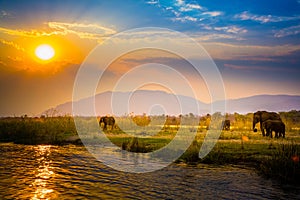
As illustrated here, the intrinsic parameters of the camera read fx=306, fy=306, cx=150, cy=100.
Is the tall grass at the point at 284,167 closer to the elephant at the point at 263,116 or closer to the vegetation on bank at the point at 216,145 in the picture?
the vegetation on bank at the point at 216,145

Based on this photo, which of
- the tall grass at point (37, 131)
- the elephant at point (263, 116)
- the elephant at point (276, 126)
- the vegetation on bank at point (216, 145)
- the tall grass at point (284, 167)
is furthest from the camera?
the elephant at point (263, 116)

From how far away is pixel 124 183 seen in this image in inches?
448

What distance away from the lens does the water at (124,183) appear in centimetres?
995

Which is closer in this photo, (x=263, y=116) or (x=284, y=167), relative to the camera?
(x=284, y=167)

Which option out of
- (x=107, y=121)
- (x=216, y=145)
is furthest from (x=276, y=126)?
(x=107, y=121)

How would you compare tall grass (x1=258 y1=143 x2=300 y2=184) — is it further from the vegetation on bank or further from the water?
the water

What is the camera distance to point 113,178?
39.8 ft

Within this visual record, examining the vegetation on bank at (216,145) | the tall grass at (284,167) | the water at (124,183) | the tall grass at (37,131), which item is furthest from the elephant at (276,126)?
the tall grass at (37,131)

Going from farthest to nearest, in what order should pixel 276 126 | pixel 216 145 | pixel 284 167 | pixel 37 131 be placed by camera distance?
pixel 37 131 → pixel 276 126 → pixel 216 145 → pixel 284 167

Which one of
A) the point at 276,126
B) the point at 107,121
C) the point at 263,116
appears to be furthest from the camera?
the point at 107,121

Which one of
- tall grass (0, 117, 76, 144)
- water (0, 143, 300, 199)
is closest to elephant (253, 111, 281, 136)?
tall grass (0, 117, 76, 144)

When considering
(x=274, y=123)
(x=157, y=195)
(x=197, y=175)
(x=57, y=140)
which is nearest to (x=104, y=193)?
(x=157, y=195)

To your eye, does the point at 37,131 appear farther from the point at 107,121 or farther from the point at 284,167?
the point at 284,167

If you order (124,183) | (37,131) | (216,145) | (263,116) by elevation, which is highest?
(263,116)
